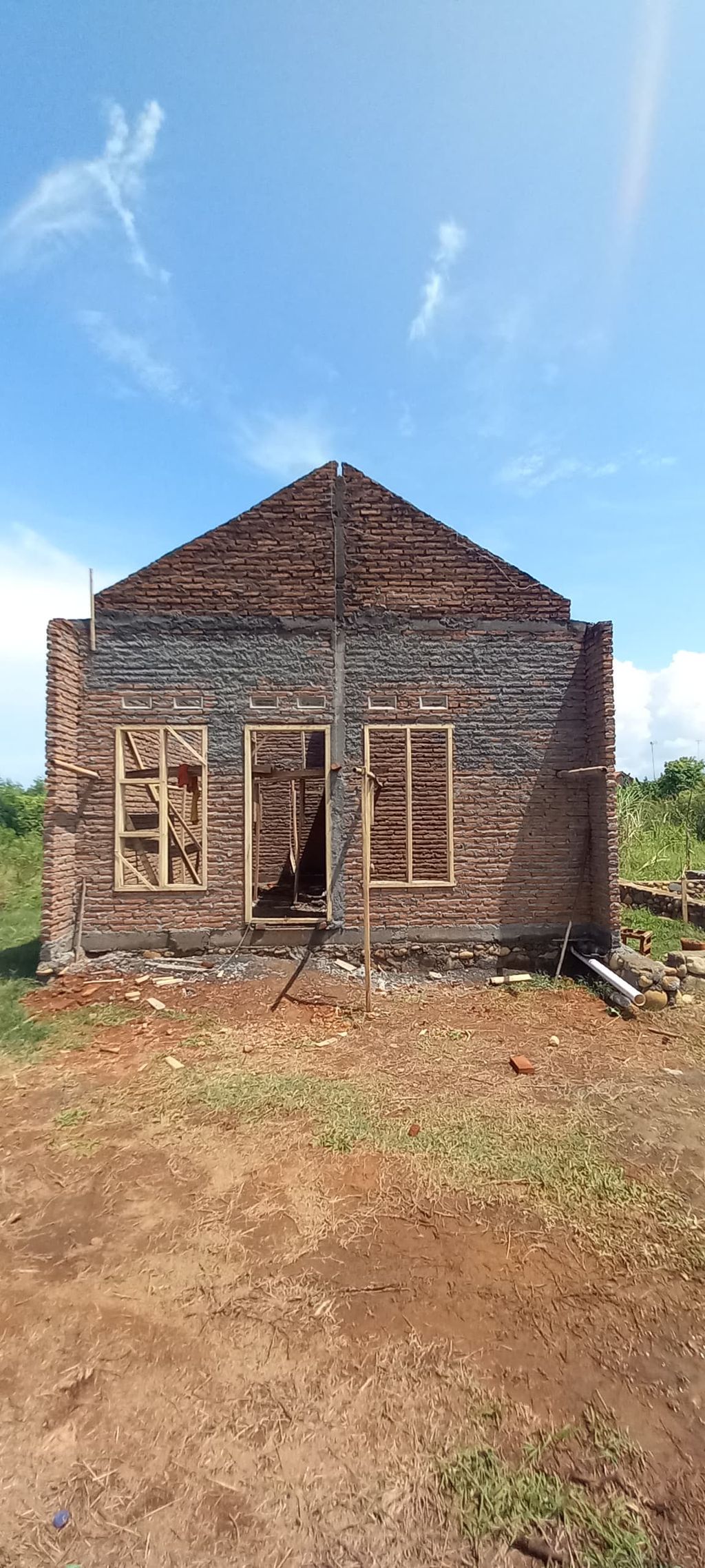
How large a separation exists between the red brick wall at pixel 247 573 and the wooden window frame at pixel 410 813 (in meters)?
2.08

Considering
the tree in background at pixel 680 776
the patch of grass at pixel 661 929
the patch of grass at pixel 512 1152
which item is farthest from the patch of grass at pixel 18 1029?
the tree in background at pixel 680 776

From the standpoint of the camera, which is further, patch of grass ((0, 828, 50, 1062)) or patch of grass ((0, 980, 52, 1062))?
patch of grass ((0, 828, 50, 1062))

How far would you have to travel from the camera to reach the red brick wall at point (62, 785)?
845cm

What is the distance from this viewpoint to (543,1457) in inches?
96.7

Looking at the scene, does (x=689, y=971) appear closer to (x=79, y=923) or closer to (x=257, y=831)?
(x=257, y=831)

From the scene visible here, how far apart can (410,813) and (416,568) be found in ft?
12.2

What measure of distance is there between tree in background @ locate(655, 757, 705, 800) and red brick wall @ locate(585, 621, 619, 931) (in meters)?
20.5

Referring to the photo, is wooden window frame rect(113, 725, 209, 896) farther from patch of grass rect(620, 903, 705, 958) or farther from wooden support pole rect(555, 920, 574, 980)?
patch of grass rect(620, 903, 705, 958)

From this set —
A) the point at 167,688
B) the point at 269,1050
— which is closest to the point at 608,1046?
the point at 269,1050

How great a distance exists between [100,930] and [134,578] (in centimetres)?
521

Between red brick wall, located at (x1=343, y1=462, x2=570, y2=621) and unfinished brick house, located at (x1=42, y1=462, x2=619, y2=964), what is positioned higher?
red brick wall, located at (x1=343, y1=462, x2=570, y2=621)

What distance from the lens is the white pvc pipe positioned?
7.83m

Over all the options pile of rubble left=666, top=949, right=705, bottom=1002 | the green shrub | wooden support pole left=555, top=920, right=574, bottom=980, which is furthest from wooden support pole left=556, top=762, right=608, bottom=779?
the green shrub

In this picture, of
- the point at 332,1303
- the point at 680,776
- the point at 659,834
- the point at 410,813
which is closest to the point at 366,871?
the point at 410,813
